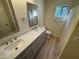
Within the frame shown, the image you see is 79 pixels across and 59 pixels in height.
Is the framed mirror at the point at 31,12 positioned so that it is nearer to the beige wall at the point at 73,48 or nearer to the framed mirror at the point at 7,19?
the framed mirror at the point at 7,19

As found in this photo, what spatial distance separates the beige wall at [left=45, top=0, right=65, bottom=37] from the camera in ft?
12.6

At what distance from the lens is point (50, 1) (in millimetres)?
3803

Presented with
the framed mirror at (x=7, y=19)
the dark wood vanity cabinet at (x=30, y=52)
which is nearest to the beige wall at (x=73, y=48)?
the dark wood vanity cabinet at (x=30, y=52)

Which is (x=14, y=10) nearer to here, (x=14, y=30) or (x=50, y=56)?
(x=14, y=30)

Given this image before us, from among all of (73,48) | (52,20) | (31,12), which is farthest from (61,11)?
(73,48)

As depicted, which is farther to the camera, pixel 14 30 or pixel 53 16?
pixel 53 16

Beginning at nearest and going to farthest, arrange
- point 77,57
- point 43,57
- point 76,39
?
point 76,39, point 77,57, point 43,57

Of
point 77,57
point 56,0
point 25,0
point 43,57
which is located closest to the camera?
point 77,57

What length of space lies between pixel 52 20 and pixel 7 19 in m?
3.03

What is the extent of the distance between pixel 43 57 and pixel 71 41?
1.47 m

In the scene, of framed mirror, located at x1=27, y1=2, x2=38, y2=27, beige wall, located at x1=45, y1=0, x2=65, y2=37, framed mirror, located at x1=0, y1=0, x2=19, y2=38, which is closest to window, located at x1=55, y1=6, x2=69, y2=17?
beige wall, located at x1=45, y1=0, x2=65, y2=37

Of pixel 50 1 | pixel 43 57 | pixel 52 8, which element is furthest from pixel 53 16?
pixel 43 57

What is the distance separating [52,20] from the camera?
13.5 ft

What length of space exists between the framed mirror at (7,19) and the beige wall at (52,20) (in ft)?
8.94
